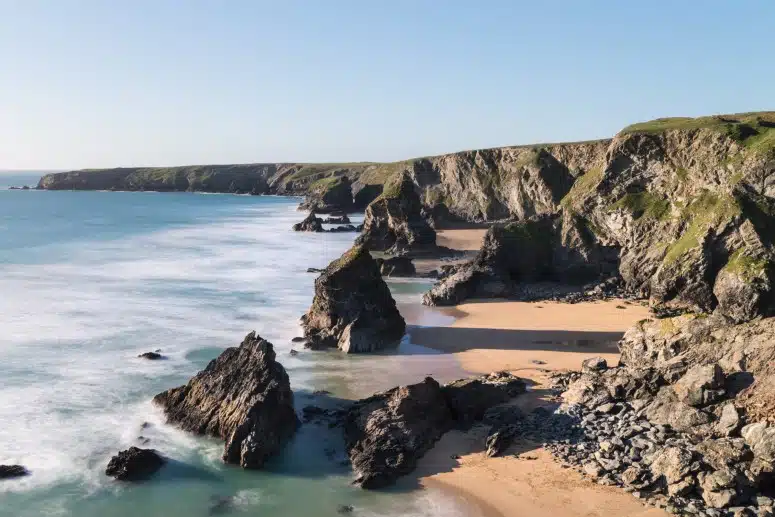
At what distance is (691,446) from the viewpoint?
20203mm

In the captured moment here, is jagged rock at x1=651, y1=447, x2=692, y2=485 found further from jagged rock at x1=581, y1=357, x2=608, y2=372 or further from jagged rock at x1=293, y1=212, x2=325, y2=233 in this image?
jagged rock at x1=293, y1=212, x2=325, y2=233

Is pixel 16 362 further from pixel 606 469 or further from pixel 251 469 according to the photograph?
pixel 606 469

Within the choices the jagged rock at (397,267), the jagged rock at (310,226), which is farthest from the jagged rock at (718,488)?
the jagged rock at (310,226)

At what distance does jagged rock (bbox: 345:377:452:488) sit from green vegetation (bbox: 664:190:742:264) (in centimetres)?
2580

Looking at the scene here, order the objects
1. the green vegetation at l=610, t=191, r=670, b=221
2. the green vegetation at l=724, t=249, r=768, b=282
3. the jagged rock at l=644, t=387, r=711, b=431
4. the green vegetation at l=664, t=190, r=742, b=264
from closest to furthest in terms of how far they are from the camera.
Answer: the jagged rock at l=644, t=387, r=711, b=431
the green vegetation at l=724, t=249, r=768, b=282
the green vegetation at l=664, t=190, r=742, b=264
the green vegetation at l=610, t=191, r=670, b=221

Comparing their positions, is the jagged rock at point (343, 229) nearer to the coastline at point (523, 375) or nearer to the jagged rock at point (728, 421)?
the coastline at point (523, 375)

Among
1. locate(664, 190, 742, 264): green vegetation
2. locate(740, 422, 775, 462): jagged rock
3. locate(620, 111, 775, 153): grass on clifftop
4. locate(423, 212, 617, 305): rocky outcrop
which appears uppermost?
locate(620, 111, 775, 153): grass on clifftop

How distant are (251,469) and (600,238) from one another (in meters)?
37.7

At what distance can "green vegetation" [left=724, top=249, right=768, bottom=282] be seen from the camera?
122 ft

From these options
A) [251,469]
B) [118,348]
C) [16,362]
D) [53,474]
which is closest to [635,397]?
[251,469]

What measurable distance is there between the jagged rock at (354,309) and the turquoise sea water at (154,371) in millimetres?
1486

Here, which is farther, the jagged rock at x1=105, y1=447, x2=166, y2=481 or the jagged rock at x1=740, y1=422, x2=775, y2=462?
the jagged rock at x1=105, y1=447, x2=166, y2=481

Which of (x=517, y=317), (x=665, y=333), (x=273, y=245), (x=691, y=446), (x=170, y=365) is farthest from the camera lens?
(x=273, y=245)

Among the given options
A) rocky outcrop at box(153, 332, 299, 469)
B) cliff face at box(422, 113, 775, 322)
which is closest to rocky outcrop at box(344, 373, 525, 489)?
rocky outcrop at box(153, 332, 299, 469)
